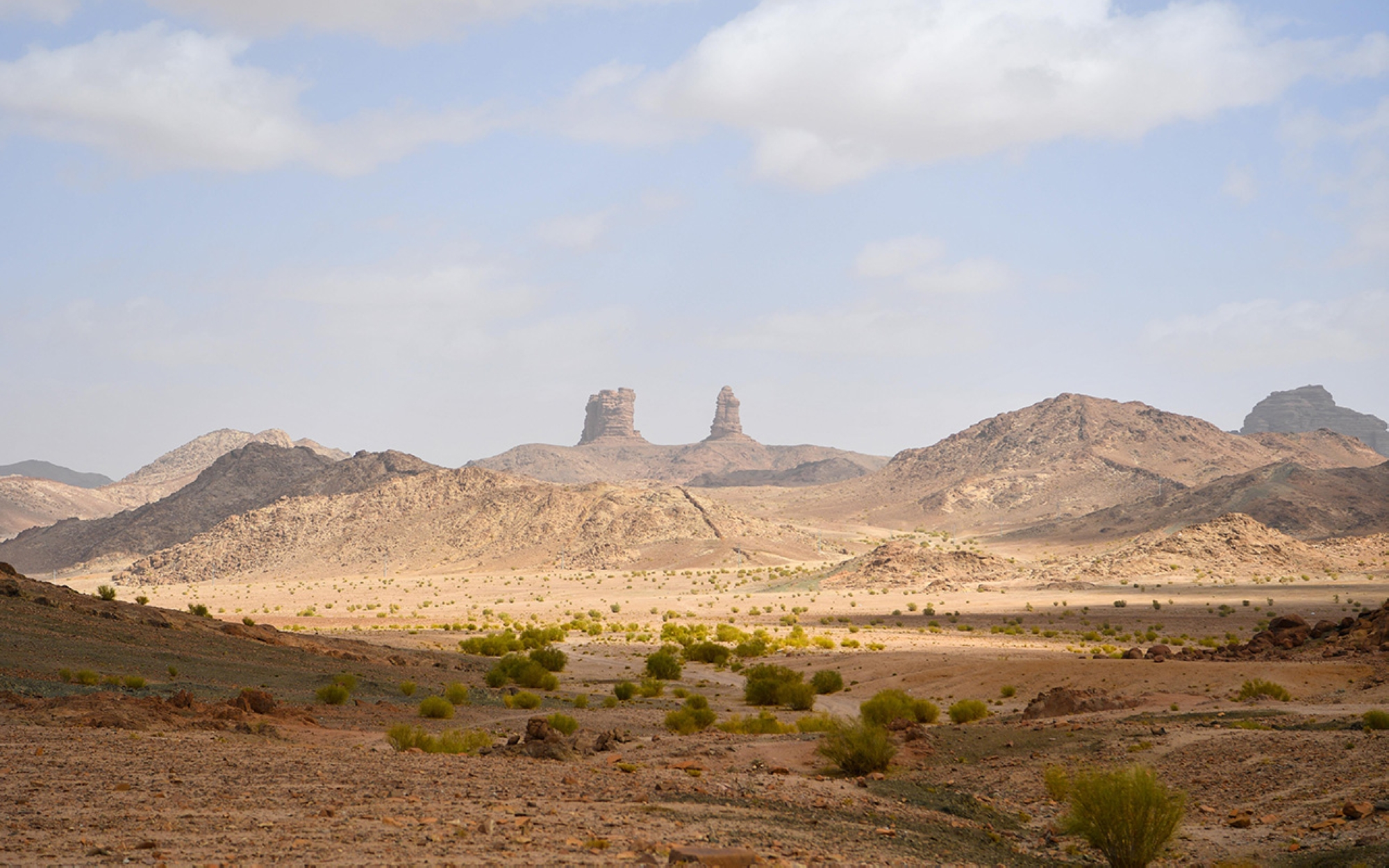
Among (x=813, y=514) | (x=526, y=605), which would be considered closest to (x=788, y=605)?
(x=526, y=605)

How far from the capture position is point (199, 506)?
140750 millimetres

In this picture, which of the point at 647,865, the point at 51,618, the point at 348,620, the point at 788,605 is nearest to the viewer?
the point at 647,865

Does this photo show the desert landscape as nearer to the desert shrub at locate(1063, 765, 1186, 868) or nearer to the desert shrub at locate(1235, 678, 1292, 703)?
the desert shrub at locate(1235, 678, 1292, 703)

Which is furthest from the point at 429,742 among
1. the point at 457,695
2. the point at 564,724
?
the point at 457,695

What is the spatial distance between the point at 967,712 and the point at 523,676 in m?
13.5

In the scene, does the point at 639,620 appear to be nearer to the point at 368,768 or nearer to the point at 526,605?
the point at 526,605

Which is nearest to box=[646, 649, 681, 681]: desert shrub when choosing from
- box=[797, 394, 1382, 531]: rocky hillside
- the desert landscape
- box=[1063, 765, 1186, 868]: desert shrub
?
the desert landscape

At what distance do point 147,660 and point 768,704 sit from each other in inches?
628

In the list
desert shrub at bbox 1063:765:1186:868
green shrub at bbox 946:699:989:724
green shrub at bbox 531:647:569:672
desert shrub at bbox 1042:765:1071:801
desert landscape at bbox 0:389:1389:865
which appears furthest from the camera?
green shrub at bbox 531:647:569:672

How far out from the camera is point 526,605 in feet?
224

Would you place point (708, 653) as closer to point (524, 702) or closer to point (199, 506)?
point (524, 702)

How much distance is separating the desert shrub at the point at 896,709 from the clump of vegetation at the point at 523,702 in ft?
26.1

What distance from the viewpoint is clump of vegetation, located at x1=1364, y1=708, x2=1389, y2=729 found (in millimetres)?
14469

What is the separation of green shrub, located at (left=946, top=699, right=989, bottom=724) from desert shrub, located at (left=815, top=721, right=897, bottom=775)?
657 centimetres
